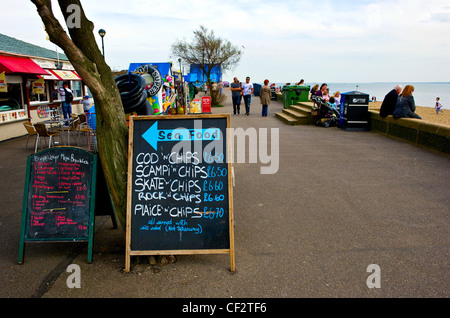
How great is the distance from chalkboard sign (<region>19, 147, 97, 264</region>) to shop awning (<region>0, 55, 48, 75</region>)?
33.3ft

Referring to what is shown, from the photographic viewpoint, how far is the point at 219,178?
4.01m

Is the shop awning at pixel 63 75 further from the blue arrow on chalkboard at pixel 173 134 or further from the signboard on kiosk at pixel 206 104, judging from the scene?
the blue arrow on chalkboard at pixel 173 134

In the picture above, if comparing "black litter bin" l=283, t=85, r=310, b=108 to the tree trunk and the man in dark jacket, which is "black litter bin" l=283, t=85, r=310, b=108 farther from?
the tree trunk

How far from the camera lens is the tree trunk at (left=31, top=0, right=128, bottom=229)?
12.4ft

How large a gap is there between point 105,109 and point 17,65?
39.0 ft

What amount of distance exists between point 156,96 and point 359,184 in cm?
1026

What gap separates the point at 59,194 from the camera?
13.6 feet

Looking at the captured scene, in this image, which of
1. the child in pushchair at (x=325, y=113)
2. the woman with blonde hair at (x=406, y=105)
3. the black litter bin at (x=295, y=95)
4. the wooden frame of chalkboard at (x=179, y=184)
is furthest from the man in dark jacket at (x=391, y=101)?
the wooden frame of chalkboard at (x=179, y=184)

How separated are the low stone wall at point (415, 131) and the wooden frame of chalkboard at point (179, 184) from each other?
24.1 ft

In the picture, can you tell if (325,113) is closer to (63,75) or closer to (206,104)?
(206,104)

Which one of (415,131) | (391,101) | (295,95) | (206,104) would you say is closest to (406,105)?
(391,101)

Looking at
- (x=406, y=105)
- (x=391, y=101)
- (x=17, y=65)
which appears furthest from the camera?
(x=17, y=65)
